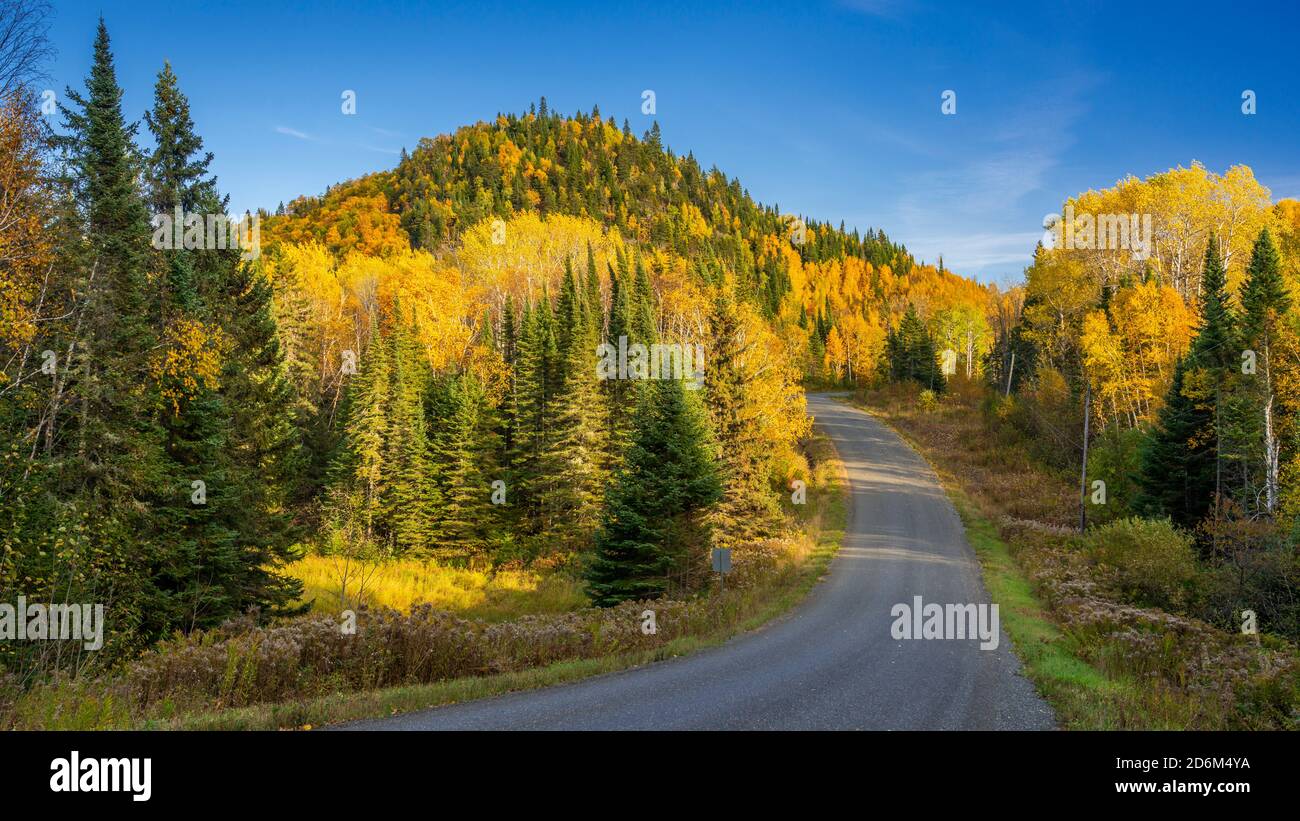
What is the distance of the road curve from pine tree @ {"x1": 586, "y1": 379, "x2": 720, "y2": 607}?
15.8 feet

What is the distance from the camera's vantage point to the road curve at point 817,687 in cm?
864

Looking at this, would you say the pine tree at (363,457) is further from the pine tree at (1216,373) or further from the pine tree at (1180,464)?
the pine tree at (1216,373)

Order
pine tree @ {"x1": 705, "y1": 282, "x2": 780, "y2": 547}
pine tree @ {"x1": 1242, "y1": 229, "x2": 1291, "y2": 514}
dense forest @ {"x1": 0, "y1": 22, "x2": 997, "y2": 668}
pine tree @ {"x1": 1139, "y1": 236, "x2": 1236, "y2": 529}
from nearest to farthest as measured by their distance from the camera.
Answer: dense forest @ {"x1": 0, "y1": 22, "x2": 997, "y2": 668}, pine tree @ {"x1": 1242, "y1": 229, "x2": 1291, "y2": 514}, pine tree @ {"x1": 1139, "y1": 236, "x2": 1236, "y2": 529}, pine tree @ {"x1": 705, "y1": 282, "x2": 780, "y2": 547}

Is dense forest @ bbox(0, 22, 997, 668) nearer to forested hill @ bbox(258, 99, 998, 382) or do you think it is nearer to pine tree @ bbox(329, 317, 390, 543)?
pine tree @ bbox(329, 317, 390, 543)

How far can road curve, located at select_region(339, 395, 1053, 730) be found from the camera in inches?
340

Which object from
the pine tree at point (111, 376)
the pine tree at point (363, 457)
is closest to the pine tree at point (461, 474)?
the pine tree at point (363, 457)

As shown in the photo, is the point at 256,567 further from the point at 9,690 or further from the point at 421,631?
the point at 9,690

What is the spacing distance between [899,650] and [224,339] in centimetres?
2025

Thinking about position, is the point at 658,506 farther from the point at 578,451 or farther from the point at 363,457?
the point at 363,457

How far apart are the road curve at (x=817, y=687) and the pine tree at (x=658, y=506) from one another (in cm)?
480

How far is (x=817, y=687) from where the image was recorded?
35.3ft

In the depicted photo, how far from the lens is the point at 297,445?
2406 centimetres

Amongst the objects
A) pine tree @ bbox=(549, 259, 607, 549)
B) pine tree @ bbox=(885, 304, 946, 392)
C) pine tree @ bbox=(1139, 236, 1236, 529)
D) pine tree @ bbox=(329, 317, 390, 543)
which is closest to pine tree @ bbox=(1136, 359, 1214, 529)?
pine tree @ bbox=(1139, 236, 1236, 529)
